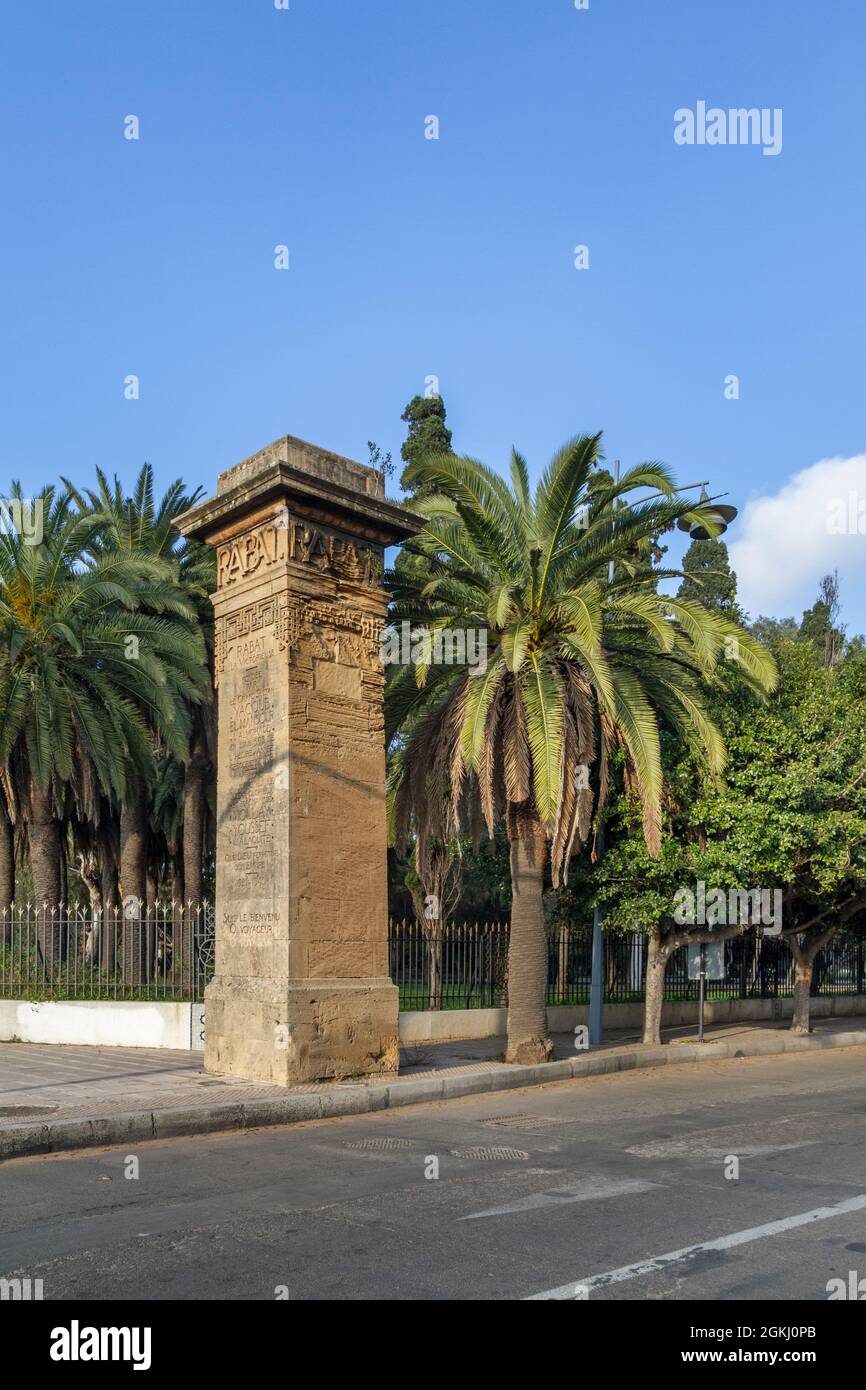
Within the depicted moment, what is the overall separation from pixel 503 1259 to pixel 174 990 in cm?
1168

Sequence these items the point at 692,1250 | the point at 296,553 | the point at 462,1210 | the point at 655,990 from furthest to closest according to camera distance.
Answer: the point at 655,990, the point at 296,553, the point at 462,1210, the point at 692,1250

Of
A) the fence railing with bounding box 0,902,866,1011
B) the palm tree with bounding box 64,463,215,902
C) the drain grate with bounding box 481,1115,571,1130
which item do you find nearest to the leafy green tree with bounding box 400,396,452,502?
the palm tree with bounding box 64,463,215,902

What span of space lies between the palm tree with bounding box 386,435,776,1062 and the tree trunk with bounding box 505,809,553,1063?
0.06 feet

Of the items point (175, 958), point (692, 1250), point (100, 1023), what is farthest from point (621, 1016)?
point (692, 1250)

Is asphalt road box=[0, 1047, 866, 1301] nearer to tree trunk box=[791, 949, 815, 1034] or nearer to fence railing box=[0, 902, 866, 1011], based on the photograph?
fence railing box=[0, 902, 866, 1011]

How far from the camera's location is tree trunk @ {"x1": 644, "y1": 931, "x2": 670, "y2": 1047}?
58.5ft

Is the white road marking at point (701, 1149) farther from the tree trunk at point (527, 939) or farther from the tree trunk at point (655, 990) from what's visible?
the tree trunk at point (655, 990)

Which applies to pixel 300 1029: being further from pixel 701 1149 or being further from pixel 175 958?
pixel 701 1149

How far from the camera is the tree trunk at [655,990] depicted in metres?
17.8

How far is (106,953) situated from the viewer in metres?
17.0

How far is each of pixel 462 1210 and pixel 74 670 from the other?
16.7 m

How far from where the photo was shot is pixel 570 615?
573 inches
